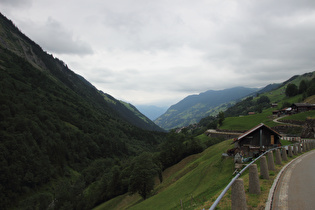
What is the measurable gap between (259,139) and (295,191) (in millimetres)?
26838

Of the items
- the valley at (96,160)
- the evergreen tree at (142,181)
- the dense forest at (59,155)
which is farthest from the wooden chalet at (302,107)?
the evergreen tree at (142,181)

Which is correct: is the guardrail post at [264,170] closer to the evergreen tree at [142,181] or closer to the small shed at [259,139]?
the small shed at [259,139]

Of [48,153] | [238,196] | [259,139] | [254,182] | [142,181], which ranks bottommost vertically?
[48,153]

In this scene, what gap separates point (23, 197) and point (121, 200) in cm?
6618

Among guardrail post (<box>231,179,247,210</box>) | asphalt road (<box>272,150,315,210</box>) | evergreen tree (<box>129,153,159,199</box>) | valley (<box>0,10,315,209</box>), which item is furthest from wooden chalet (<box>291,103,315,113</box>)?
guardrail post (<box>231,179,247,210</box>)

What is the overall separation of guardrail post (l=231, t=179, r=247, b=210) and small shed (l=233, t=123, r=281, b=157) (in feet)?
99.6

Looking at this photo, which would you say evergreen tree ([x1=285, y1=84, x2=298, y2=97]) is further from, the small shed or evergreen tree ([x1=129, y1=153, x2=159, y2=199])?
evergreen tree ([x1=129, y1=153, x2=159, y2=199])

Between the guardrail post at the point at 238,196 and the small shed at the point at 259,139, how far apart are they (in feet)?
99.6

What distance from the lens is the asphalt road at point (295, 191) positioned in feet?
30.1

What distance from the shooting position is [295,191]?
10797 millimetres

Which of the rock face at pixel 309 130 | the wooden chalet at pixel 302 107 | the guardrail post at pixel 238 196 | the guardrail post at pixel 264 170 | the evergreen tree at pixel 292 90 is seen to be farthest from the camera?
the evergreen tree at pixel 292 90

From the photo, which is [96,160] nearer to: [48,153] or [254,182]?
[48,153]

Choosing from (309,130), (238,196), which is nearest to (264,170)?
(238,196)

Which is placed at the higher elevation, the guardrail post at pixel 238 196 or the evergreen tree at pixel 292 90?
the evergreen tree at pixel 292 90
